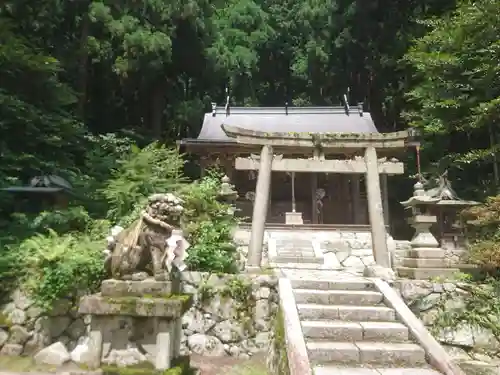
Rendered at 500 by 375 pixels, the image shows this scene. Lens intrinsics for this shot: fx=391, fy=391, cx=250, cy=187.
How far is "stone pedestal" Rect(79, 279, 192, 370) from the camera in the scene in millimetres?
4516

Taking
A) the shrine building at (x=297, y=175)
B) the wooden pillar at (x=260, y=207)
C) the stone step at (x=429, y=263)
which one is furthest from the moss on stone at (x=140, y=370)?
the shrine building at (x=297, y=175)

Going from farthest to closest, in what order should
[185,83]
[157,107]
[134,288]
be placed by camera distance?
[185,83]
[157,107]
[134,288]

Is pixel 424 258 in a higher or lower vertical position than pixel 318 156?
lower

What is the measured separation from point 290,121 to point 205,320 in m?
12.7

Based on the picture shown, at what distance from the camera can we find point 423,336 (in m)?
5.05

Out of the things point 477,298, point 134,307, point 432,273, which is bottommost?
point 477,298

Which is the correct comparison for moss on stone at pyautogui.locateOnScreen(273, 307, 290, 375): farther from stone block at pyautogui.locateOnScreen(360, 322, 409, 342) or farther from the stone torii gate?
the stone torii gate

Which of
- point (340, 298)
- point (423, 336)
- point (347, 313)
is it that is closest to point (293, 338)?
point (347, 313)

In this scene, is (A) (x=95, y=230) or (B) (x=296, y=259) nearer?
(A) (x=95, y=230)

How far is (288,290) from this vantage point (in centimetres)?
620

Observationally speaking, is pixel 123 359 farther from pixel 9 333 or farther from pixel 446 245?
pixel 446 245

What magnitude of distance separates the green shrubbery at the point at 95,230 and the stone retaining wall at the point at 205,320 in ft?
1.21

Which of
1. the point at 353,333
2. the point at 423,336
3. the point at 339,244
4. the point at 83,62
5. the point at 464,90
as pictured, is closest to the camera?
the point at 423,336

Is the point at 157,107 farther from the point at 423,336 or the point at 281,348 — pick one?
the point at 423,336
